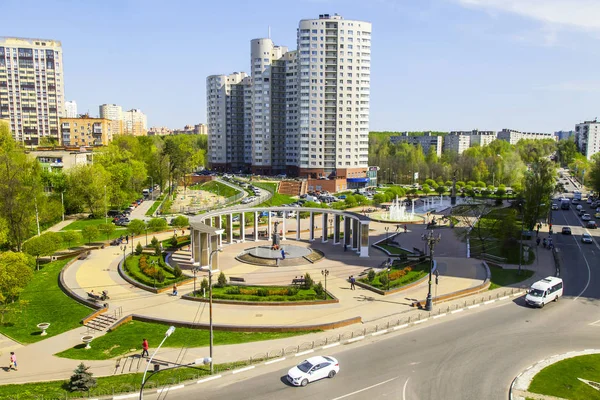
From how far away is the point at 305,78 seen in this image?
369 feet

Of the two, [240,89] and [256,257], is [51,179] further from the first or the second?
[240,89]

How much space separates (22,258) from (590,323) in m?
42.1

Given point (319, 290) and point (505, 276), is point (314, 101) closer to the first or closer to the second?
point (505, 276)

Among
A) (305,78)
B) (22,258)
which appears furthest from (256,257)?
(305,78)

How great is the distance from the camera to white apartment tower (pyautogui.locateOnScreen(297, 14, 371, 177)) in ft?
364

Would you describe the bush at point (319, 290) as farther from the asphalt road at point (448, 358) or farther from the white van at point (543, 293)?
the white van at point (543, 293)

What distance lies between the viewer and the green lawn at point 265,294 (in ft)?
117

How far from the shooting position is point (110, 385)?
23.3 meters

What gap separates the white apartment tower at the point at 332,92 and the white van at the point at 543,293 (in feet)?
267

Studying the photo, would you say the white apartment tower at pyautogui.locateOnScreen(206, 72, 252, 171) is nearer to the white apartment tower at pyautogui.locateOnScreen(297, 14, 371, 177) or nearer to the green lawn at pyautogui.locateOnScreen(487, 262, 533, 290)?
the white apartment tower at pyautogui.locateOnScreen(297, 14, 371, 177)

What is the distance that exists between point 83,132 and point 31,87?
20.1m

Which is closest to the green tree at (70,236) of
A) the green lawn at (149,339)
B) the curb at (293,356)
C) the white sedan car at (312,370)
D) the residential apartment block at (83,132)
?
the green lawn at (149,339)

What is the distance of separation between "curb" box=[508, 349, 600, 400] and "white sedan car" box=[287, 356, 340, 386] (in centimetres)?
860

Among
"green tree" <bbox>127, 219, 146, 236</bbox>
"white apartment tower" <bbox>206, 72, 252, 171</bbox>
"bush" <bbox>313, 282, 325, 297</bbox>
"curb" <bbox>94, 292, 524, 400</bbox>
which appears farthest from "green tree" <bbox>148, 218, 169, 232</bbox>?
"white apartment tower" <bbox>206, 72, 252, 171</bbox>
